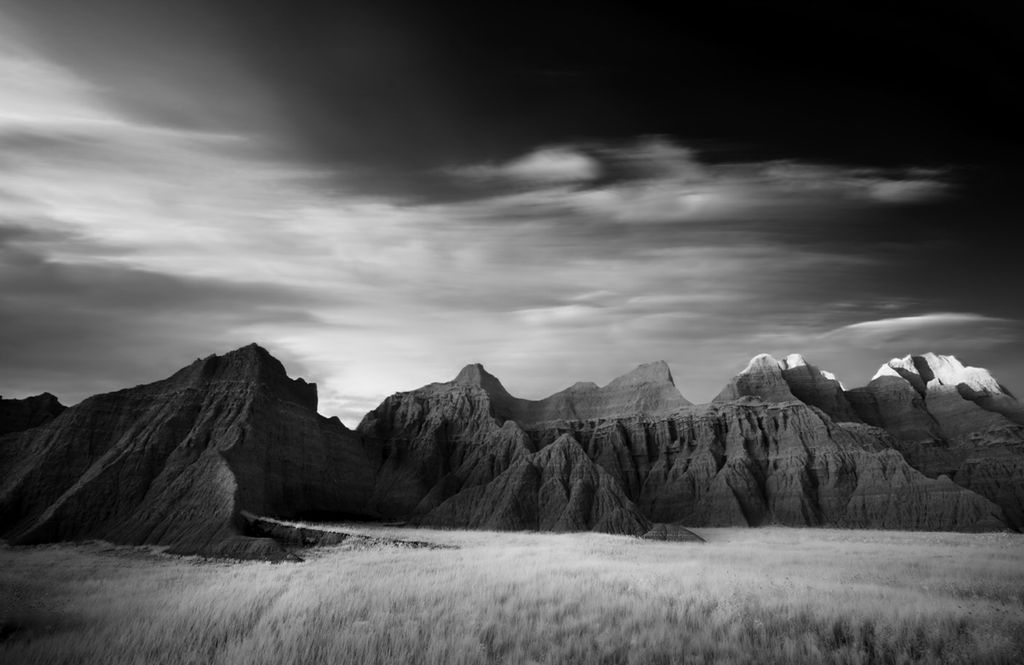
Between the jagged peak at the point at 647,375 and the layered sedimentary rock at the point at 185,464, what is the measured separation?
196 feet

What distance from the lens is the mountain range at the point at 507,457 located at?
5428 cm

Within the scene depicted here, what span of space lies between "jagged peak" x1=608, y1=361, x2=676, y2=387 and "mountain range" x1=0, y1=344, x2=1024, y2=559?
0.47 metres

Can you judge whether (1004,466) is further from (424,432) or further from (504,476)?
(424,432)

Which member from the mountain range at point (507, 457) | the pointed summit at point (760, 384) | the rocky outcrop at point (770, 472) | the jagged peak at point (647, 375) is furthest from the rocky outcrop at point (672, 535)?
the jagged peak at point (647, 375)

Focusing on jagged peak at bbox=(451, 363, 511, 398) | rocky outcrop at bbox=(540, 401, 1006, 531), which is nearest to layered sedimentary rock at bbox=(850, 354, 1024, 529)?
rocky outcrop at bbox=(540, 401, 1006, 531)

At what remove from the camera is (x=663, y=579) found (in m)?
20.8

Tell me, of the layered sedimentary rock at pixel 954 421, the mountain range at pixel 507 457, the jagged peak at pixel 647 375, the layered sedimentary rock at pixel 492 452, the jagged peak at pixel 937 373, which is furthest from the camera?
the jagged peak at pixel 937 373

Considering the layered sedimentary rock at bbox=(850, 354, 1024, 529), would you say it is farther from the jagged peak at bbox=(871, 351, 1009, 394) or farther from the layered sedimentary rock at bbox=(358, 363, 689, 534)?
the layered sedimentary rock at bbox=(358, 363, 689, 534)

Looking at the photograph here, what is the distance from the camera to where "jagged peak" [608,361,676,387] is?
123625 mm

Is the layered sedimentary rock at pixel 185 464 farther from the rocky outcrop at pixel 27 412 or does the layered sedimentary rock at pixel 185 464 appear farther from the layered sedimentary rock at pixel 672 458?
the layered sedimentary rock at pixel 672 458

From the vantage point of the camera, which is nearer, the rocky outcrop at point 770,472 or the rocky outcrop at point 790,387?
the rocky outcrop at point 770,472

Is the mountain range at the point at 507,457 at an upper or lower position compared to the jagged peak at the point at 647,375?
lower

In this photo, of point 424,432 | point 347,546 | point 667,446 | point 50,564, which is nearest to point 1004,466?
point 667,446

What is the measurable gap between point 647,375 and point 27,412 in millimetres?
100943
